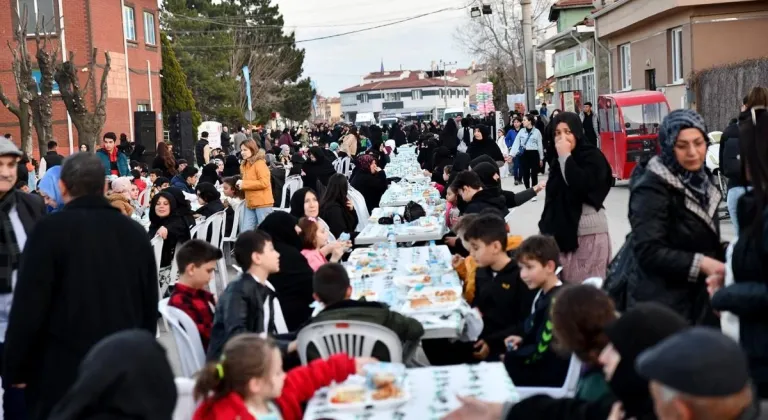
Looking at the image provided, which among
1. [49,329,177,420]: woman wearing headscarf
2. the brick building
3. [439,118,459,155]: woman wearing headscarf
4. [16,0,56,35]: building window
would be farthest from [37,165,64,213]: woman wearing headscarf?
[16,0,56,35]: building window

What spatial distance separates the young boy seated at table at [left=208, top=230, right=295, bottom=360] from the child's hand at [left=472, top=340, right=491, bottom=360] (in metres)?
1.25

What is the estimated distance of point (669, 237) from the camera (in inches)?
207

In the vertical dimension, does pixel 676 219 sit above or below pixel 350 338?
above

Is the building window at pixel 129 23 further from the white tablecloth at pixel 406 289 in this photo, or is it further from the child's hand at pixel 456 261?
the child's hand at pixel 456 261

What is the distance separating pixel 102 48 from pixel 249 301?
31.9m

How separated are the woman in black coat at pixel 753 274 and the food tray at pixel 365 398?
1409mm

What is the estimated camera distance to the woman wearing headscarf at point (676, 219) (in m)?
5.19

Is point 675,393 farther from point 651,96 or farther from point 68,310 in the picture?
point 651,96

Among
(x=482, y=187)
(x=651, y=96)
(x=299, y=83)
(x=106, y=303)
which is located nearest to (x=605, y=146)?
(x=651, y=96)

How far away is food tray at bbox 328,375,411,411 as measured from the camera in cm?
464

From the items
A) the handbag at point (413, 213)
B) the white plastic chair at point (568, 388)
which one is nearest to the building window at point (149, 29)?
the handbag at point (413, 213)

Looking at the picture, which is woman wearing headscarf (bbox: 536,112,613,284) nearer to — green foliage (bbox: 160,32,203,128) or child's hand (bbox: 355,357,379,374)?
child's hand (bbox: 355,357,379,374)

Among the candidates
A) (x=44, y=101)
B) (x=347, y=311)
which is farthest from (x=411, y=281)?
(x=44, y=101)

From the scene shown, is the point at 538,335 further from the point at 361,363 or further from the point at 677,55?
the point at 677,55
